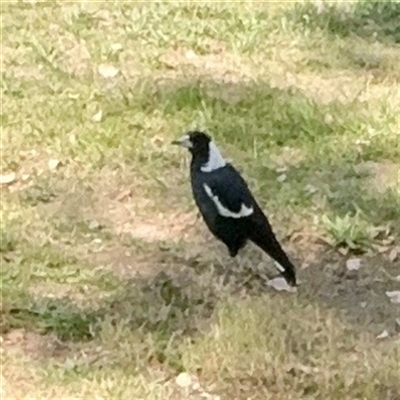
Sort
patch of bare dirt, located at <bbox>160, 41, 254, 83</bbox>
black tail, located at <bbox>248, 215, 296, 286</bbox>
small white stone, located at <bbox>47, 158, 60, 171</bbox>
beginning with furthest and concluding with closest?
1. patch of bare dirt, located at <bbox>160, 41, 254, 83</bbox>
2. small white stone, located at <bbox>47, 158, 60, 171</bbox>
3. black tail, located at <bbox>248, 215, 296, 286</bbox>

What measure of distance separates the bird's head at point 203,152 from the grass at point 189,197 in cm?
36

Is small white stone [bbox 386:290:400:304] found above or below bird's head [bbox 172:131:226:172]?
below

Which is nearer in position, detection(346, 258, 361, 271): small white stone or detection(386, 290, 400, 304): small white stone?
detection(386, 290, 400, 304): small white stone

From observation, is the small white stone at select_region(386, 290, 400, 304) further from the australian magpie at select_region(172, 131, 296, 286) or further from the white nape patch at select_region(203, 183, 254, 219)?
the white nape patch at select_region(203, 183, 254, 219)

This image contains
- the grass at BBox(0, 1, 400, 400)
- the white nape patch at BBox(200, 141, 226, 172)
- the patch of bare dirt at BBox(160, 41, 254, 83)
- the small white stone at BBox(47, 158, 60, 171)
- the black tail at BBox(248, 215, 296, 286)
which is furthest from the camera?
the patch of bare dirt at BBox(160, 41, 254, 83)

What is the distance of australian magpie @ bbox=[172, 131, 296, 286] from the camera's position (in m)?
4.65

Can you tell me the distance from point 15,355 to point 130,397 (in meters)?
0.50

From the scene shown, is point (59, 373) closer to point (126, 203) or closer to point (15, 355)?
point (15, 355)

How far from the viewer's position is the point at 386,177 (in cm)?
566

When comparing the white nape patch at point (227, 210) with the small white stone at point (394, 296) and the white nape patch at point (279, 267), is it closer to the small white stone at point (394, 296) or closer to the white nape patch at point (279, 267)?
the white nape patch at point (279, 267)

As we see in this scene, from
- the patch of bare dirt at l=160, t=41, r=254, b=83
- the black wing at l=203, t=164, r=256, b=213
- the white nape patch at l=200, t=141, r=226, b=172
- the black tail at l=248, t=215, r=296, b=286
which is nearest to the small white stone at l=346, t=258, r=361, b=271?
the black tail at l=248, t=215, r=296, b=286

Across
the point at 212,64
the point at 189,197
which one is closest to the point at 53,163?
the point at 189,197

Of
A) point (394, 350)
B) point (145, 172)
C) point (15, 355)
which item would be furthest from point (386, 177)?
point (15, 355)

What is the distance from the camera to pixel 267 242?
182 inches
